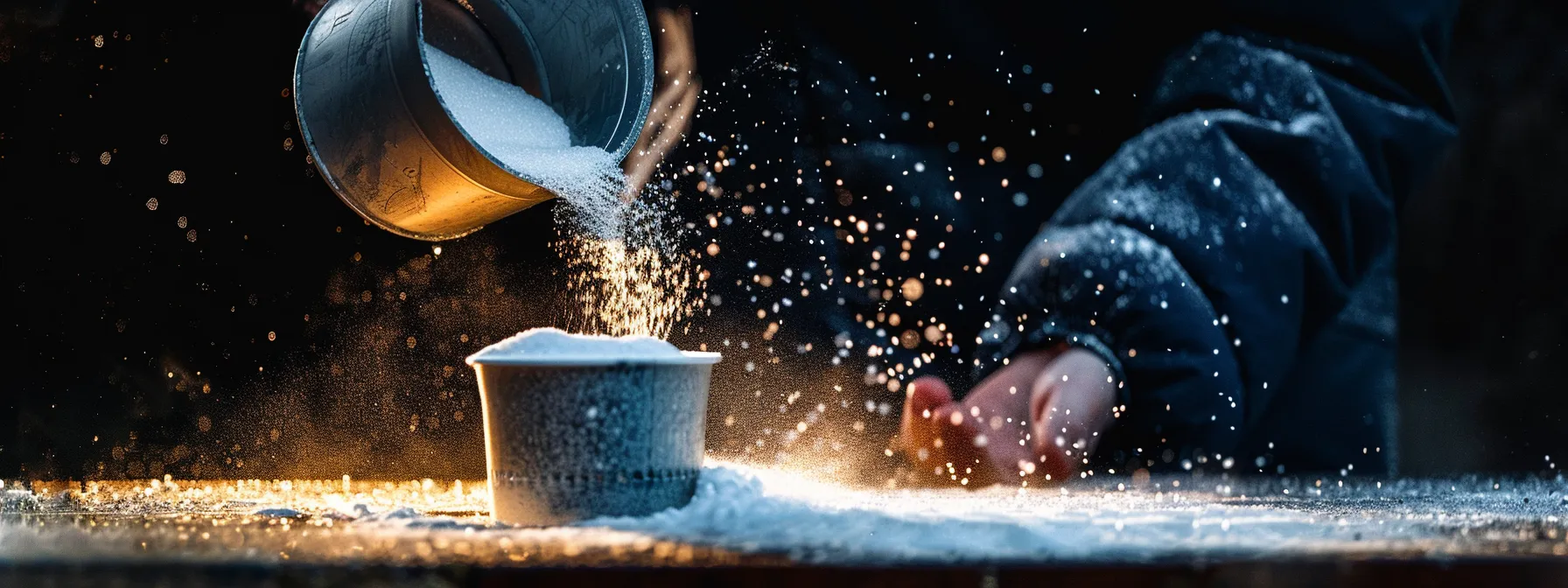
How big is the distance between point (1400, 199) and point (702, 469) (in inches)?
42.9

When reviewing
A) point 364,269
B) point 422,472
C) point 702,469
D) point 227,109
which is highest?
point 227,109

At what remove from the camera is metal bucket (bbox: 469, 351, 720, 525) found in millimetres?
569

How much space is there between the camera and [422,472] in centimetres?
137

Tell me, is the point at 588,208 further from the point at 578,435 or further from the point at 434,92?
the point at 578,435

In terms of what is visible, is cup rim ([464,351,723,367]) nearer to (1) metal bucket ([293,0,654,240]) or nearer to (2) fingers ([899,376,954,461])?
(1) metal bucket ([293,0,654,240])

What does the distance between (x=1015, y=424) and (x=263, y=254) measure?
914 mm

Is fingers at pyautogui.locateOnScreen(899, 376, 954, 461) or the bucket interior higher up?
the bucket interior

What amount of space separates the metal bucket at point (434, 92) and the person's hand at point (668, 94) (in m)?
0.37

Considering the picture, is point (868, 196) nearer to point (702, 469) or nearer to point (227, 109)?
point (702, 469)

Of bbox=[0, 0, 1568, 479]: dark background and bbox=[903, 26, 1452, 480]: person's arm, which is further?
bbox=[0, 0, 1568, 479]: dark background

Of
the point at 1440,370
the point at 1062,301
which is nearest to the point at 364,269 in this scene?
the point at 1062,301

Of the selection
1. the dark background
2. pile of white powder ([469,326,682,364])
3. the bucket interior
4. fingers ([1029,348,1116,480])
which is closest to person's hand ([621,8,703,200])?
the dark background

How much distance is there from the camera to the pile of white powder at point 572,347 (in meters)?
0.58

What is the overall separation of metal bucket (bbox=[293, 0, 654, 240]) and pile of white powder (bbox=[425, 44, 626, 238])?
2cm
